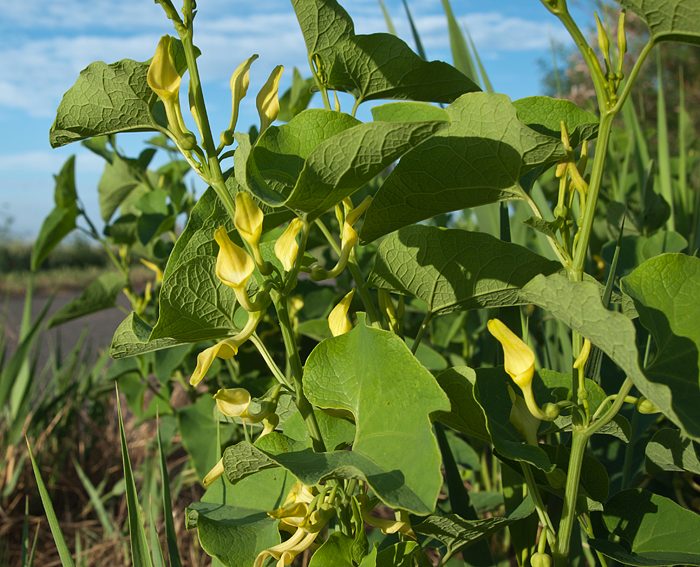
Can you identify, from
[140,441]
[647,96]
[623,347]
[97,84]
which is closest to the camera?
[623,347]

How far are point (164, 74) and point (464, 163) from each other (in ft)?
0.70

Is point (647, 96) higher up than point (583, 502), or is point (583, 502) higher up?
point (583, 502)

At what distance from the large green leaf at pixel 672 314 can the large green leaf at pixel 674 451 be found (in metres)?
0.13

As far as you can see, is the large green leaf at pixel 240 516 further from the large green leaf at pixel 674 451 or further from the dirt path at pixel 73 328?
the dirt path at pixel 73 328

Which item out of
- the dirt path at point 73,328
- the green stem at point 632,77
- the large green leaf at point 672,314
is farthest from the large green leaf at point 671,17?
the dirt path at point 73,328

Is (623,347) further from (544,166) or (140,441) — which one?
(140,441)

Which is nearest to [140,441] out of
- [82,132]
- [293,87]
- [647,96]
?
[293,87]

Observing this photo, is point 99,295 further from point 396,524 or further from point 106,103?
point 396,524

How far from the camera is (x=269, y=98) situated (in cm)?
59

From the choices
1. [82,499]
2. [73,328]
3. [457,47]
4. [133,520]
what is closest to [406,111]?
[133,520]

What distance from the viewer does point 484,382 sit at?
0.60 meters

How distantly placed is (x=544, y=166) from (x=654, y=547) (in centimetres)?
31

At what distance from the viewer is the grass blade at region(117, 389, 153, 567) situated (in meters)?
0.64

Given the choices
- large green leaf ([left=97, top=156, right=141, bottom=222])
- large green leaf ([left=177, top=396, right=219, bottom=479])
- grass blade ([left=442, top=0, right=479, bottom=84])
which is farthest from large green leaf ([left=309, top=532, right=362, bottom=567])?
large green leaf ([left=97, top=156, right=141, bottom=222])
